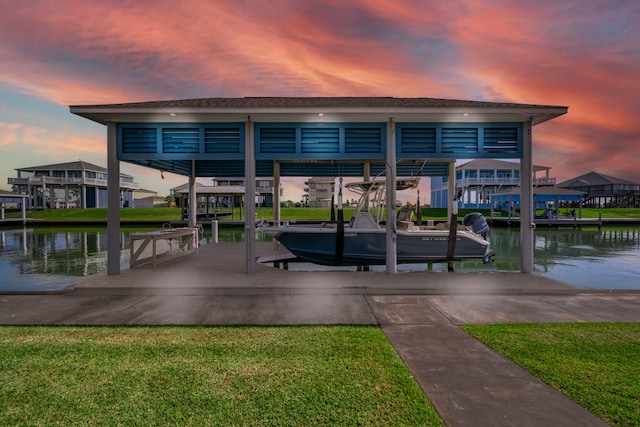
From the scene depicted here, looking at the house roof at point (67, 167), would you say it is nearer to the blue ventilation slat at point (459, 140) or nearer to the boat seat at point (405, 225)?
the boat seat at point (405, 225)

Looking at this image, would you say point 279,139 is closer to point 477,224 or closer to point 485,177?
point 477,224

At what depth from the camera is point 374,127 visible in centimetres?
741

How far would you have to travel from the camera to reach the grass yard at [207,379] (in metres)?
2.44

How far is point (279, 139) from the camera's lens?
738 centimetres

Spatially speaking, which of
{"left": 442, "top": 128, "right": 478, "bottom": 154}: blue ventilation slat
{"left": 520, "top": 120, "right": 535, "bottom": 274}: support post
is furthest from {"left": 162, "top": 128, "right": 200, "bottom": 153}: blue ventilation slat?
{"left": 520, "top": 120, "right": 535, "bottom": 274}: support post

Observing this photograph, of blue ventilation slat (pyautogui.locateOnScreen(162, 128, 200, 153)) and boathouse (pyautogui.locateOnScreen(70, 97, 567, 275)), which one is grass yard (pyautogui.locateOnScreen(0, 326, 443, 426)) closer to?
boathouse (pyautogui.locateOnScreen(70, 97, 567, 275))

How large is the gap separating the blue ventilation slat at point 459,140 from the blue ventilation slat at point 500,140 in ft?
0.93

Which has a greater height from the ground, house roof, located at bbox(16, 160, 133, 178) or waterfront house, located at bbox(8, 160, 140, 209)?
house roof, located at bbox(16, 160, 133, 178)

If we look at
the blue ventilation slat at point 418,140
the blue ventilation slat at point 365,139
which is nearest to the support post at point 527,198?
the blue ventilation slat at point 418,140

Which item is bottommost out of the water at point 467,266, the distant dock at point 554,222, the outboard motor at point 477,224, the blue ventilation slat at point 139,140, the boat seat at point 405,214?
the water at point 467,266

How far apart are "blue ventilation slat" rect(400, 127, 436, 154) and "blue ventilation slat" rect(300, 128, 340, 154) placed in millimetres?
1569

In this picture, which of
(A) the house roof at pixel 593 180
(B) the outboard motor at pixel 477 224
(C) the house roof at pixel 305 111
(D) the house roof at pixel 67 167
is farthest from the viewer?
(A) the house roof at pixel 593 180

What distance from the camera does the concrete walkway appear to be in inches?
107

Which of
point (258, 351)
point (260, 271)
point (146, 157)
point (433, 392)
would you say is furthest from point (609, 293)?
point (146, 157)
